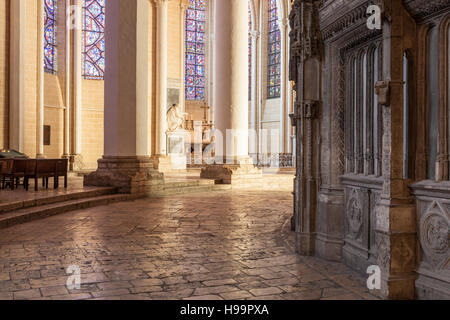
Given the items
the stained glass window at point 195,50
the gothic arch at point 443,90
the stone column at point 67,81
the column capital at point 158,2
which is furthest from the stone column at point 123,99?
the stained glass window at point 195,50

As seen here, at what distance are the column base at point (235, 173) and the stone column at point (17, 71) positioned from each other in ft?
21.3

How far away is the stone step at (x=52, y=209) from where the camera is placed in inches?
261

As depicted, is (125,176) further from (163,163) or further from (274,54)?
(274,54)

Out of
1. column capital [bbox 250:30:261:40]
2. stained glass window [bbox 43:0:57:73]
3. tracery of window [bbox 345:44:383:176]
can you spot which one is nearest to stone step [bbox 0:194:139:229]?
tracery of window [bbox 345:44:383:176]

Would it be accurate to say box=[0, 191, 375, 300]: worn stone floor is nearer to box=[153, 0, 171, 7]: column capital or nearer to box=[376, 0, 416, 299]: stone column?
box=[376, 0, 416, 299]: stone column

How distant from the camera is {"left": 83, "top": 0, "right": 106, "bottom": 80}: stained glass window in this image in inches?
859

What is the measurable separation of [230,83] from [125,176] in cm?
497

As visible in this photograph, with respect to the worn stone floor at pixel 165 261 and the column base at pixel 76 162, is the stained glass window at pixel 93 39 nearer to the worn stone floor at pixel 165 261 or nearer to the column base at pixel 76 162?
the column base at pixel 76 162

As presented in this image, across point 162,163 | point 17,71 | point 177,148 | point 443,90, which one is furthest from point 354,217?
point 177,148

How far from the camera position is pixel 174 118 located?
20219 mm

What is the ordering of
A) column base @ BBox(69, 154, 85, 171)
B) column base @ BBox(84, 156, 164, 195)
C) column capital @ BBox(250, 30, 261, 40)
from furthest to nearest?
column capital @ BBox(250, 30, 261, 40), column base @ BBox(69, 154, 85, 171), column base @ BBox(84, 156, 164, 195)

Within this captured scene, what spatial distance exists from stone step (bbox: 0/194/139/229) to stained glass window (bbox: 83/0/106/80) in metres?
13.5
